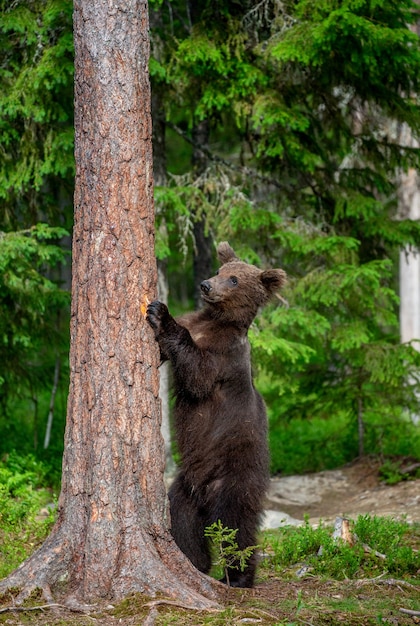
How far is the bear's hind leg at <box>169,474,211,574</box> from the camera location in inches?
247

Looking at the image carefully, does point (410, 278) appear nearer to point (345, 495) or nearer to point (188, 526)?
point (345, 495)

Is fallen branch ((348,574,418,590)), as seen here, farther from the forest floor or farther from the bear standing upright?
the bear standing upright

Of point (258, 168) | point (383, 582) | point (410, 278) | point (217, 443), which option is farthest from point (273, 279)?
point (410, 278)

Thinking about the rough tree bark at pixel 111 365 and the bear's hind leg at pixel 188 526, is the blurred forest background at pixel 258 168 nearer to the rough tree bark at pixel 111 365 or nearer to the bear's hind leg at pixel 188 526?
the bear's hind leg at pixel 188 526

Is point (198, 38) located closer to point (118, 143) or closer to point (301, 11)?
point (301, 11)

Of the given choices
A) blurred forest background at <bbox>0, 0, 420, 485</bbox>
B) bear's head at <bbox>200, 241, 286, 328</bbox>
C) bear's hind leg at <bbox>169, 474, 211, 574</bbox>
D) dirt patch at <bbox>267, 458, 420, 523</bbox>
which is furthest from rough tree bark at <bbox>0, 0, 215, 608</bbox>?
dirt patch at <bbox>267, 458, 420, 523</bbox>

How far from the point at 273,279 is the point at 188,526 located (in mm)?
2091

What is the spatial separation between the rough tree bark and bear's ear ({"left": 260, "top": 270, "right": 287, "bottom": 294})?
159 cm

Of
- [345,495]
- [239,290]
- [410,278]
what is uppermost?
[410,278]

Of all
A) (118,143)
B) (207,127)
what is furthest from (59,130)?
(118,143)

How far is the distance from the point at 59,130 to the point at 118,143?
4.18 m

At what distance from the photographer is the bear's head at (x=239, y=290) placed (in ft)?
21.2

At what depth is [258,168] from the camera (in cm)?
1043

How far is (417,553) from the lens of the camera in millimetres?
6977
